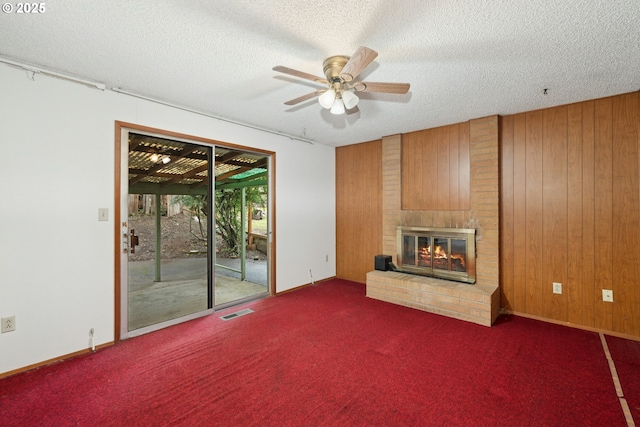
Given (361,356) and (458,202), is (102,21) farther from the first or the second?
(458,202)

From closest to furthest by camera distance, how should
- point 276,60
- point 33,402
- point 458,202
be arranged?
point 33,402, point 276,60, point 458,202

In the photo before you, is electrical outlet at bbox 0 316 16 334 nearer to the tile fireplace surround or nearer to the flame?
the tile fireplace surround

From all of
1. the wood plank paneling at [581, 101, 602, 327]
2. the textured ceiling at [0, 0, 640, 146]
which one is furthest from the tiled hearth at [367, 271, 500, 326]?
the textured ceiling at [0, 0, 640, 146]

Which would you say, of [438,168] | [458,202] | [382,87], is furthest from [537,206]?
[382,87]

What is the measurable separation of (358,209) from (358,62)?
3.46 metres

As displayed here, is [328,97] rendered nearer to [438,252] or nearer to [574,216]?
[438,252]

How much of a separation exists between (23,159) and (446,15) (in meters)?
3.39

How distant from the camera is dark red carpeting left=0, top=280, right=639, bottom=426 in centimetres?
176

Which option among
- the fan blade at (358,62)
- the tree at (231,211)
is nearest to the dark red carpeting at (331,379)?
the fan blade at (358,62)

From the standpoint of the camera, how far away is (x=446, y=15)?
1715mm

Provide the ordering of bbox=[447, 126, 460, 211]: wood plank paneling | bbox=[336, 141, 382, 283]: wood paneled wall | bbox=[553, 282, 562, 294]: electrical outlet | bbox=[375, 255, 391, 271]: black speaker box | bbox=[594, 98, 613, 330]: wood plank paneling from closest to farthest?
bbox=[594, 98, 613, 330]: wood plank paneling, bbox=[553, 282, 562, 294]: electrical outlet, bbox=[447, 126, 460, 211]: wood plank paneling, bbox=[375, 255, 391, 271]: black speaker box, bbox=[336, 141, 382, 283]: wood paneled wall

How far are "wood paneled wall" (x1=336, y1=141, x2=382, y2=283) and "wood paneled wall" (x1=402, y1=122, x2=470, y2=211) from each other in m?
0.56

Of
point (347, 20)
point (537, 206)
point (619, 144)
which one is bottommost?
point (537, 206)

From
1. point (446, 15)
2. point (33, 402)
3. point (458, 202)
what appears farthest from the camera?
point (458, 202)
